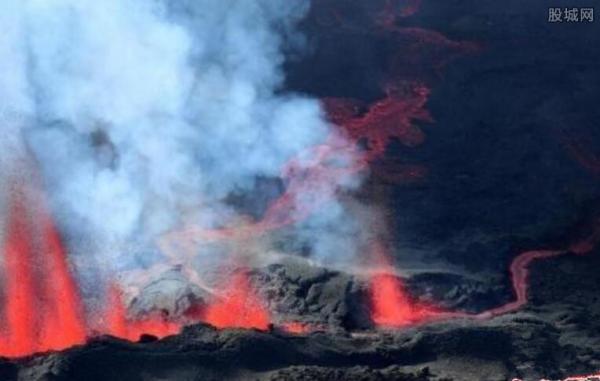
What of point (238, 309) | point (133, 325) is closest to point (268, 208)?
point (238, 309)

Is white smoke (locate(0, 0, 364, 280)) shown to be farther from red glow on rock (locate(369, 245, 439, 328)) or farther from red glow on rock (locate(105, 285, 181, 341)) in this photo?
red glow on rock (locate(369, 245, 439, 328))

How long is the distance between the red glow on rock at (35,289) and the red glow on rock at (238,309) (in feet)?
6.41

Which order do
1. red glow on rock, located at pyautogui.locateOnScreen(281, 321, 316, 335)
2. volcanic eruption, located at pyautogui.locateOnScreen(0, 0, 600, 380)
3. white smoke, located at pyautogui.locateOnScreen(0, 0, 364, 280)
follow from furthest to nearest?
white smoke, located at pyautogui.locateOnScreen(0, 0, 364, 280)
red glow on rock, located at pyautogui.locateOnScreen(281, 321, 316, 335)
volcanic eruption, located at pyautogui.locateOnScreen(0, 0, 600, 380)

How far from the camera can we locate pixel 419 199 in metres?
18.2

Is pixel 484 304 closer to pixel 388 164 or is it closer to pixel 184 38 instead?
pixel 388 164

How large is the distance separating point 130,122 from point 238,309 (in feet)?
16.1

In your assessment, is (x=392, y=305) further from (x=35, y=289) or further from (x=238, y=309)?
(x=35, y=289)

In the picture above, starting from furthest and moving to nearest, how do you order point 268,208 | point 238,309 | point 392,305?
point 268,208 → point 392,305 → point 238,309

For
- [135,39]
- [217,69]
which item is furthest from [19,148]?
[217,69]

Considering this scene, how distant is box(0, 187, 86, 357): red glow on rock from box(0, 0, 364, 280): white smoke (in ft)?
1.67

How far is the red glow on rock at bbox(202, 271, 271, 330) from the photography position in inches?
577

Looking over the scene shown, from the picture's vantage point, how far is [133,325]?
1461 centimetres

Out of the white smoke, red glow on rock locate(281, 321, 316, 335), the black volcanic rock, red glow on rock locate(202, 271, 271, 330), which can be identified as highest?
the white smoke

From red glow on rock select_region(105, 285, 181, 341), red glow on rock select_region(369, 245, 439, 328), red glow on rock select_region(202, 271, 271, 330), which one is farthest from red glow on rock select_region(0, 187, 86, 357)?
red glow on rock select_region(369, 245, 439, 328)
